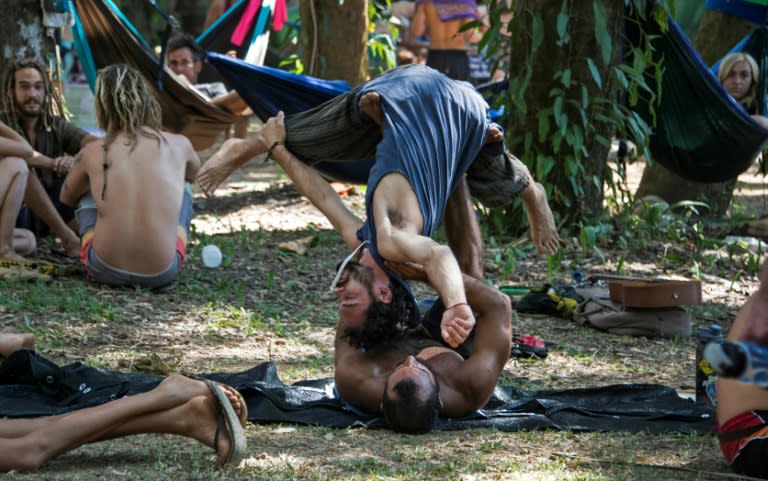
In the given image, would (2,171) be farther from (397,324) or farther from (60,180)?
(397,324)

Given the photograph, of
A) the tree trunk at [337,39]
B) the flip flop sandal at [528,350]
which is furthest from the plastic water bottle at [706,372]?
the tree trunk at [337,39]

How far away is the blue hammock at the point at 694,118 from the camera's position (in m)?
6.52

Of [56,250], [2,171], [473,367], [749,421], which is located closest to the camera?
[749,421]

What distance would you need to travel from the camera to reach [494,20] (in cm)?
646

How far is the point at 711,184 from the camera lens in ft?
25.7

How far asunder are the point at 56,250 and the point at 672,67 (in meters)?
3.67

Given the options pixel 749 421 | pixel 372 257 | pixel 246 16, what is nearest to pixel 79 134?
pixel 246 16

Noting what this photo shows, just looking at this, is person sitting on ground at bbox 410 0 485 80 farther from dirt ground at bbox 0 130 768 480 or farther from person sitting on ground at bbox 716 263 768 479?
person sitting on ground at bbox 716 263 768 479

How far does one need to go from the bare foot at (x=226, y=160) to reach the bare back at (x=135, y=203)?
1.02 meters

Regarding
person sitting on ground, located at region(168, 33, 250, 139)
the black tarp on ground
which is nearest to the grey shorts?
the black tarp on ground

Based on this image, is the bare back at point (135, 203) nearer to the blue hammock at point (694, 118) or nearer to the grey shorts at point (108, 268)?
the grey shorts at point (108, 268)

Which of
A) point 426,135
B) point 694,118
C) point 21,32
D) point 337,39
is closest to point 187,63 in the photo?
point 337,39

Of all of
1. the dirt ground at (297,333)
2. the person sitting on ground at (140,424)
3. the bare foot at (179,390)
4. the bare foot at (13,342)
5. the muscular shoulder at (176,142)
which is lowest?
the dirt ground at (297,333)

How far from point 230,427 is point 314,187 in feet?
4.65
